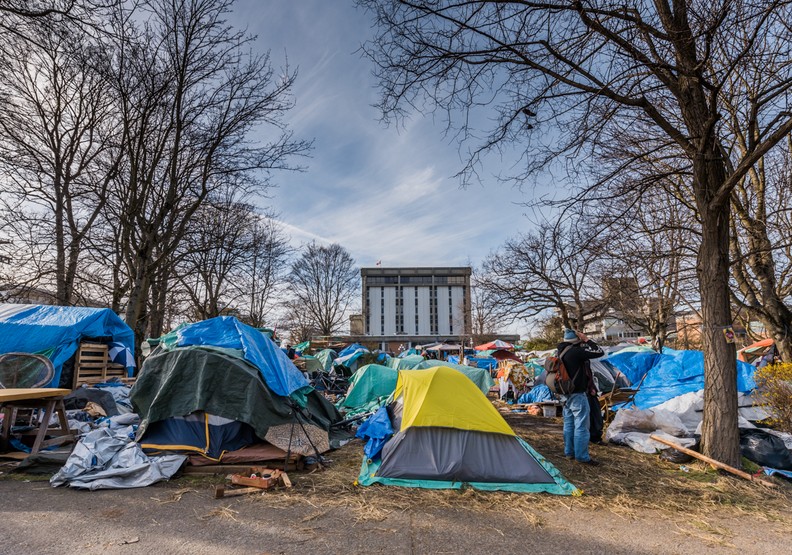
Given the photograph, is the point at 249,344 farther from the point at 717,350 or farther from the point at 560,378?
the point at 717,350

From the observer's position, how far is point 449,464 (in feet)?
17.3

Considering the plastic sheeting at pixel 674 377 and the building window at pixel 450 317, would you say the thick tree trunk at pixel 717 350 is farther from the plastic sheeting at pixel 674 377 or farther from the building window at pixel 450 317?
the building window at pixel 450 317

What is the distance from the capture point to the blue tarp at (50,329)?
935 cm

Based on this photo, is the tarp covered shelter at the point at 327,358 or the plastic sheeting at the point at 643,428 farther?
the tarp covered shelter at the point at 327,358

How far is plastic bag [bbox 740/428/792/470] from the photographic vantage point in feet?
19.4

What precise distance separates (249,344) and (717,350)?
689 centimetres

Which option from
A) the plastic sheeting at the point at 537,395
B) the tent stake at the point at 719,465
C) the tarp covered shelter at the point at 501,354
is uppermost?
the tarp covered shelter at the point at 501,354

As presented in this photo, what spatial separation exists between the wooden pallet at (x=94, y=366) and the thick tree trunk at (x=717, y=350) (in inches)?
472

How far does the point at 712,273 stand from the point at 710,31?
129 inches

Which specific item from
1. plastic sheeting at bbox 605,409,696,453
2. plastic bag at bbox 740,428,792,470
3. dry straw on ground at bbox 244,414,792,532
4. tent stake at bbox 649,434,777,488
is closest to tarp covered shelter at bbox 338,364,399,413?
dry straw on ground at bbox 244,414,792,532

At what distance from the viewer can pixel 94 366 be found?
34.2 ft

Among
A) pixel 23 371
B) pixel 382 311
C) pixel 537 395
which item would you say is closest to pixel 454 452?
pixel 23 371

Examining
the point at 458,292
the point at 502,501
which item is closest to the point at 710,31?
the point at 502,501

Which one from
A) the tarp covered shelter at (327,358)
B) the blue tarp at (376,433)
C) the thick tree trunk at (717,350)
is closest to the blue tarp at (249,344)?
the blue tarp at (376,433)
